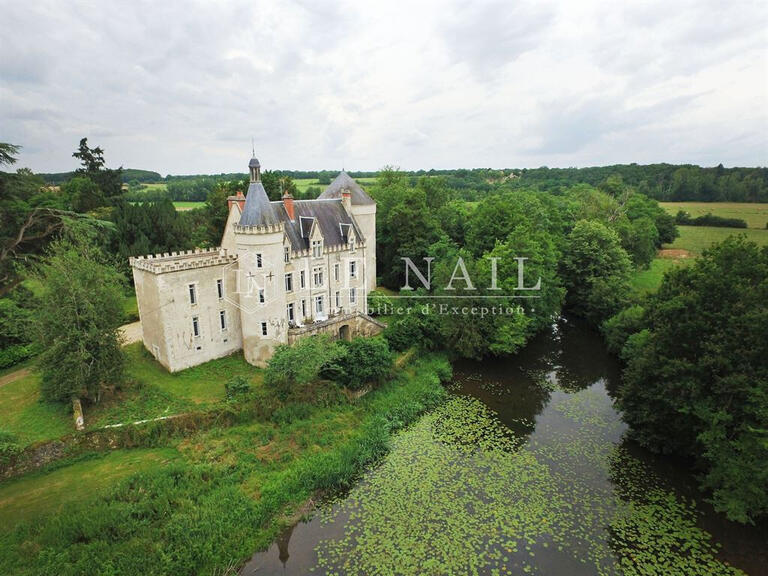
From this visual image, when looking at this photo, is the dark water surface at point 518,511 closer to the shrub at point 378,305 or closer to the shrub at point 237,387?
the shrub at point 237,387

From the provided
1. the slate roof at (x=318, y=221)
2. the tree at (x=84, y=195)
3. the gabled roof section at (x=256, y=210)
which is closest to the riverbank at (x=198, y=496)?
the gabled roof section at (x=256, y=210)

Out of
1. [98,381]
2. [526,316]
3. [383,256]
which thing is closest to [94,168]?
[383,256]

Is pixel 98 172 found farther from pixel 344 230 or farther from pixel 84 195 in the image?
pixel 344 230

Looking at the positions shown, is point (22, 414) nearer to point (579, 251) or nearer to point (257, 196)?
point (257, 196)

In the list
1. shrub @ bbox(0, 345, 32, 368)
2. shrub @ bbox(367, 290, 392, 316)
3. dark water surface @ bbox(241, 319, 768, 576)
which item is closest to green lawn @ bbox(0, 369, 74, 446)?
shrub @ bbox(0, 345, 32, 368)

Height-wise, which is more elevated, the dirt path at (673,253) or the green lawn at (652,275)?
the dirt path at (673,253)

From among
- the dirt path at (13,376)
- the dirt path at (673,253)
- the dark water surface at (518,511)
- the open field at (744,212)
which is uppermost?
the open field at (744,212)
